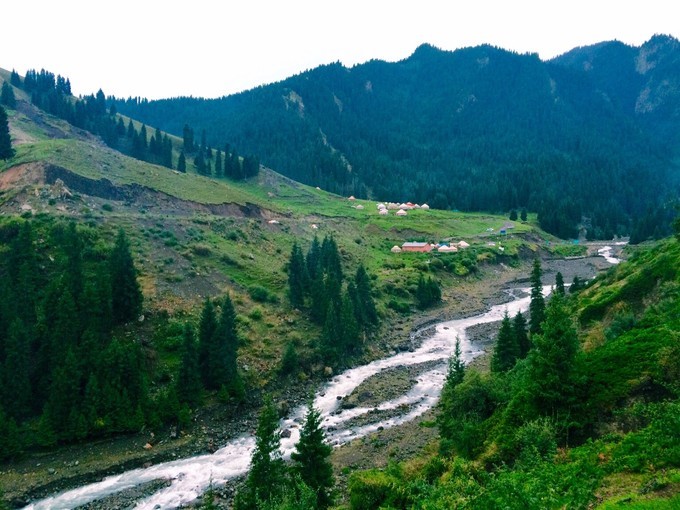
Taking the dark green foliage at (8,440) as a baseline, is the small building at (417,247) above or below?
above

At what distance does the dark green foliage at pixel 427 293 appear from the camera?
87062mm

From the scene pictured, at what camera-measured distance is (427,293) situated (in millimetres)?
87875

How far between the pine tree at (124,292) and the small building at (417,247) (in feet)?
234

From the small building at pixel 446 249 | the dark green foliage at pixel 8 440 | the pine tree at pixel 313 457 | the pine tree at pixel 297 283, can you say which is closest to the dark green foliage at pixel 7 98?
the pine tree at pixel 297 283

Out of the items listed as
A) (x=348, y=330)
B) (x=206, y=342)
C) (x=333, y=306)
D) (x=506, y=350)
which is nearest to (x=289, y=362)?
(x=206, y=342)

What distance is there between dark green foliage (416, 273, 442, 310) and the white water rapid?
1771 cm

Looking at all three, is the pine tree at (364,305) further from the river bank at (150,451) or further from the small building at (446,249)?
the small building at (446,249)

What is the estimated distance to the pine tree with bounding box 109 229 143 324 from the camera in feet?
170

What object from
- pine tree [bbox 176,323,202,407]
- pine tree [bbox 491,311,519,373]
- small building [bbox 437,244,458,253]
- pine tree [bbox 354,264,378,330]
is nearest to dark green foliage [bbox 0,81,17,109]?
pine tree [bbox 354,264,378,330]

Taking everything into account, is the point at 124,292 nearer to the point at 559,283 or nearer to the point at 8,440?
the point at 8,440

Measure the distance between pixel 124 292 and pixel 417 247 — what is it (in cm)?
7435

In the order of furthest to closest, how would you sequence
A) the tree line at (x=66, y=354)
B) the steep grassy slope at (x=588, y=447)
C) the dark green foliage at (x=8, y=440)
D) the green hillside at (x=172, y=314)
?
the tree line at (x=66, y=354), the dark green foliage at (x=8, y=440), the green hillside at (x=172, y=314), the steep grassy slope at (x=588, y=447)

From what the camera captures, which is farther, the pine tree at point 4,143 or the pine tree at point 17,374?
the pine tree at point 4,143

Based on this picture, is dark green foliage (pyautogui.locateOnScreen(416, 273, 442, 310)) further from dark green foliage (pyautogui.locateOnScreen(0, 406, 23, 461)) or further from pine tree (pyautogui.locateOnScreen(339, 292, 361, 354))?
dark green foliage (pyautogui.locateOnScreen(0, 406, 23, 461))
